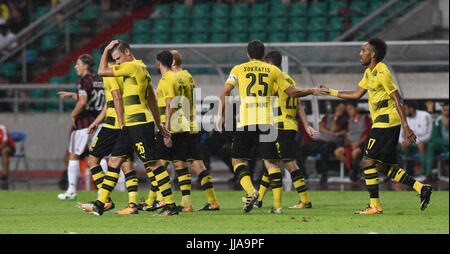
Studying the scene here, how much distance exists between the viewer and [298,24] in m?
22.7

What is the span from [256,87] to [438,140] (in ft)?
25.3

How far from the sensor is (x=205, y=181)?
10.8m

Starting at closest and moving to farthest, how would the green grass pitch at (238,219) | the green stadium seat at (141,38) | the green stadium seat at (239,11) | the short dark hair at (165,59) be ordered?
the green grass pitch at (238,219) < the short dark hair at (165,59) < the green stadium seat at (141,38) < the green stadium seat at (239,11)

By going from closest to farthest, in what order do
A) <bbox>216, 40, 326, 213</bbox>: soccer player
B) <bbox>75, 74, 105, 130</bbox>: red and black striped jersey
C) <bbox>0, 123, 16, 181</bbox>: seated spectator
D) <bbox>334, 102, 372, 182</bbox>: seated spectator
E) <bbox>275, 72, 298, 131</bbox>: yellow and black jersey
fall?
<bbox>216, 40, 326, 213</bbox>: soccer player, <bbox>275, 72, 298, 131</bbox>: yellow and black jersey, <bbox>75, 74, 105, 130</bbox>: red and black striped jersey, <bbox>334, 102, 372, 182</bbox>: seated spectator, <bbox>0, 123, 16, 181</bbox>: seated spectator

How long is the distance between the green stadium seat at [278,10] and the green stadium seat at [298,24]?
1.46 feet

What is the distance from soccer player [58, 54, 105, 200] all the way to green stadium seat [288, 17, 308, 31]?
10463 mm

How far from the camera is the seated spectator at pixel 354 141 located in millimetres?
16766

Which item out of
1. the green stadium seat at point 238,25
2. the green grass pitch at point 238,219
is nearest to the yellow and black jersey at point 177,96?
the green grass pitch at point 238,219

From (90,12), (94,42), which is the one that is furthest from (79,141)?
(90,12)

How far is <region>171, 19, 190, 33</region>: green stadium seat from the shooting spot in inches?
926

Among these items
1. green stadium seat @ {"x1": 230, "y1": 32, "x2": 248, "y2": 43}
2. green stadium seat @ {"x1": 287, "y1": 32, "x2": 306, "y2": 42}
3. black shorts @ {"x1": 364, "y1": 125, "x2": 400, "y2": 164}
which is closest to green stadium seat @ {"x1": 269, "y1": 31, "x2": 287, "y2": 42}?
green stadium seat @ {"x1": 287, "y1": 32, "x2": 306, "y2": 42}

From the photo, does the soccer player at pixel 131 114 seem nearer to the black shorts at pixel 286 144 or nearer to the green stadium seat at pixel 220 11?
the black shorts at pixel 286 144

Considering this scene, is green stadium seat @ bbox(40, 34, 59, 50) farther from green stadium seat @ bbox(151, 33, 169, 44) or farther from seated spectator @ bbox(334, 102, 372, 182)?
seated spectator @ bbox(334, 102, 372, 182)
